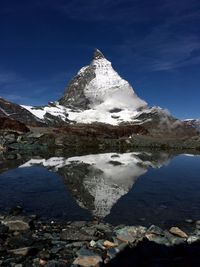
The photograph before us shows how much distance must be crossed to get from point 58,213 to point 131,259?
613 cm

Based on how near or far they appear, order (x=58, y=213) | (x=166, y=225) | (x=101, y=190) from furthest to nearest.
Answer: (x=101, y=190)
(x=58, y=213)
(x=166, y=225)

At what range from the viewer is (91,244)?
11500 millimetres

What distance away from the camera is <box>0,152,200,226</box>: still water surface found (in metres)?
15.9

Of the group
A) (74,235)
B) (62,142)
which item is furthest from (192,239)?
(62,142)

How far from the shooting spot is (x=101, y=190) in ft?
71.7

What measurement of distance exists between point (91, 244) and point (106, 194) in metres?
9.22

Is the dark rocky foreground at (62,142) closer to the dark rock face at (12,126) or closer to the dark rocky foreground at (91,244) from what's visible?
the dark rock face at (12,126)

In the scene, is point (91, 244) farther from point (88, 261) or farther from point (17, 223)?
point (17, 223)

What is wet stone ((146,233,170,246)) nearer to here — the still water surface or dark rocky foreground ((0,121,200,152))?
the still water surface

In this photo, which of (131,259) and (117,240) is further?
(117,240)

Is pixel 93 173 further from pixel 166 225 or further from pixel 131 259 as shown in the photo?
pixel 131 259

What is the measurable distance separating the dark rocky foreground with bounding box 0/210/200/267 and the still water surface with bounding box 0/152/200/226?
187 centimetres

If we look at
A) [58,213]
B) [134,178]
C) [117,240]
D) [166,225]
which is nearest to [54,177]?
[134,178]

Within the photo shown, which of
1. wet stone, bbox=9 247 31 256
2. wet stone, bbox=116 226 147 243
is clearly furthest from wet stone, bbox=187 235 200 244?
wet stone, bbox=9 247 31 256
